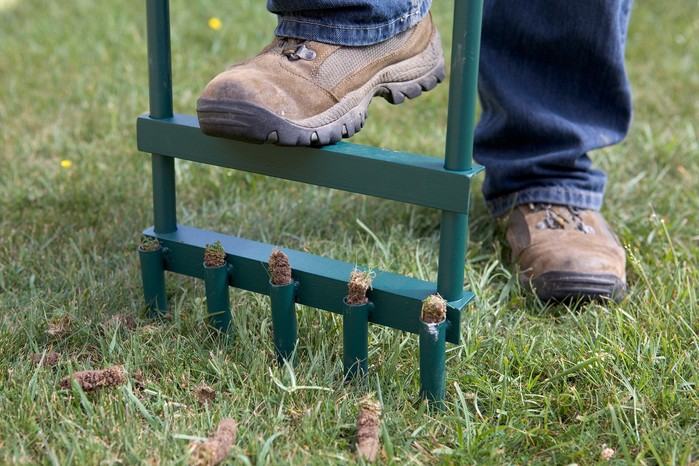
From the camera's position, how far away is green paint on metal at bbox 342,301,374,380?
136 cm

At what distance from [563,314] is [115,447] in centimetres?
92

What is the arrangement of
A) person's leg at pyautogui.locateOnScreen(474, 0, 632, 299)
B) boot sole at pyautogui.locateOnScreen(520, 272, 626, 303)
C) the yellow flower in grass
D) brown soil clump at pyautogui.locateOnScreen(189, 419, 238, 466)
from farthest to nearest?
the yellow flower in grass, person's leg at pyautogui.locateOnScreen(474, 0, 632, 299), boot sole at pyautogui.locateOnScreen(520, 272, 626, 303), brown soil clump at pyautogui.locateOnScreen(189, 419, 238, 466)

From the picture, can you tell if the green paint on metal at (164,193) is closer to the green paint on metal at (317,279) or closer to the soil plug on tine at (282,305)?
the green paint on metal at (317,279)

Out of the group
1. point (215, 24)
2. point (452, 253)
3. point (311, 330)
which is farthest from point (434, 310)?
point (215, 24)

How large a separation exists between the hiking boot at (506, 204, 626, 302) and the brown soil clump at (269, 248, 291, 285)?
587 mm

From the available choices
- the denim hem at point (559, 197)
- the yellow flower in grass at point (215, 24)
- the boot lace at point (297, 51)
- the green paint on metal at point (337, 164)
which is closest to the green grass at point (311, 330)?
the denim hem at point (559, 197)

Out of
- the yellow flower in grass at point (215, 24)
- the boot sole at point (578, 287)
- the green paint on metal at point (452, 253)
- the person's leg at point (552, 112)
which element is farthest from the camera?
the yellow flower in grass at point (215, 24)

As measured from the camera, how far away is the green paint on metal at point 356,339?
1.36 metres

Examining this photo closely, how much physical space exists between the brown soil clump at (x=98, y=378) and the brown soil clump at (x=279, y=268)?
0.29 metres

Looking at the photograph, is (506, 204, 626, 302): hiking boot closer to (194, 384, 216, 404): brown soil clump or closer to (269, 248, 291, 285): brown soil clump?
(269, 248, 291, 285): brown soil clump

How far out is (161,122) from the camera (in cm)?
149

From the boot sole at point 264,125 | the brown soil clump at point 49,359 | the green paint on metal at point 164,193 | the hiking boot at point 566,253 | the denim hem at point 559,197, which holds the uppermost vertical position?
the boot sole at point 264,125

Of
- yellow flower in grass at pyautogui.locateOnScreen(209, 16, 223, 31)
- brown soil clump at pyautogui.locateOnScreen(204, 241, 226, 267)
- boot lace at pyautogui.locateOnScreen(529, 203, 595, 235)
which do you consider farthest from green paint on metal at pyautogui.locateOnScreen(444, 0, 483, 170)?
yellow flower in grass at pyautogui.locateOnScreen(209, 16, 223, 31)

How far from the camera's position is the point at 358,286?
1338mm
